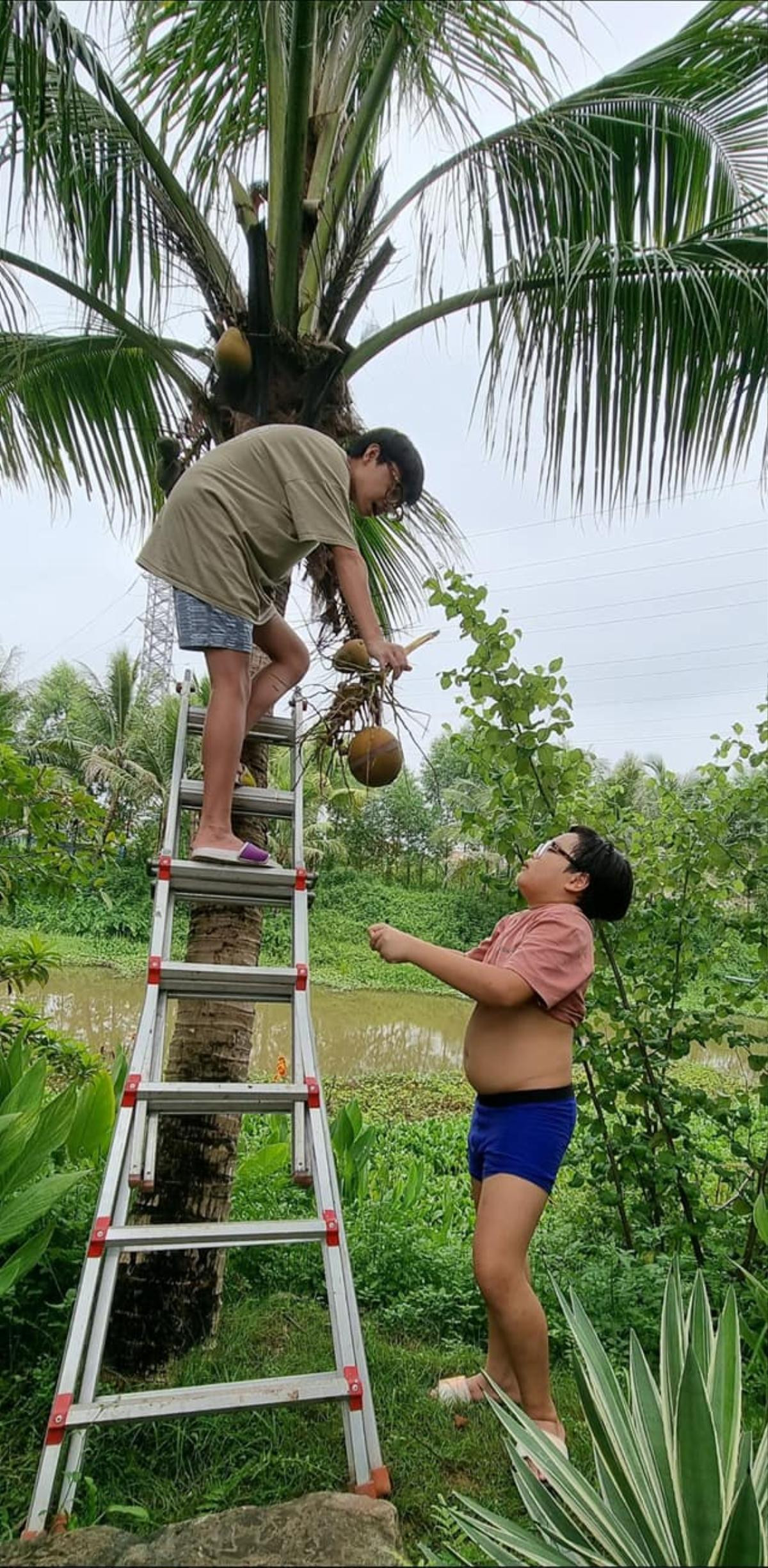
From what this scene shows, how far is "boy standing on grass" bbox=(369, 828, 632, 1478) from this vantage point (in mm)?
2174

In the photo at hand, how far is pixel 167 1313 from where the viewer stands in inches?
106

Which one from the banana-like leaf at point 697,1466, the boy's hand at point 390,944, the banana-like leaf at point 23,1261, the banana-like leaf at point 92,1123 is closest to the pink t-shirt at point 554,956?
the boy's hand at point 390,944

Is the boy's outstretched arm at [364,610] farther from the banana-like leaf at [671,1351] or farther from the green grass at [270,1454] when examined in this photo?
the green grass at [270,1454]

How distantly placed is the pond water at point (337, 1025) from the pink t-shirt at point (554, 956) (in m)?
7.12

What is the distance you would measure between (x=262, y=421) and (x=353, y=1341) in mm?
2711

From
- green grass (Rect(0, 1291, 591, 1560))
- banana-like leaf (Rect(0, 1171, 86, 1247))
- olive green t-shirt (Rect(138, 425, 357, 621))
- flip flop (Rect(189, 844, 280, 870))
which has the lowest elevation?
green grass (Rect(0, 1291, 591, 1560))

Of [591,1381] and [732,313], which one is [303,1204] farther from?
[732,313]

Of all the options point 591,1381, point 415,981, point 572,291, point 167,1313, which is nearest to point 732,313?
point 572,291

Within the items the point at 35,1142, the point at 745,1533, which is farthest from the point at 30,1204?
the point at 745,1533

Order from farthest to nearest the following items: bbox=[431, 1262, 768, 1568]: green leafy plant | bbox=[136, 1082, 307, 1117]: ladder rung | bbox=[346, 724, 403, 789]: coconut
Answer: bbox=[346, 724, 403, 789]: coconut, bbox=[136, 1082, 307, 1117]: ladder rung, bbox=[431, 1262, 768, 1568]: green leafy plant

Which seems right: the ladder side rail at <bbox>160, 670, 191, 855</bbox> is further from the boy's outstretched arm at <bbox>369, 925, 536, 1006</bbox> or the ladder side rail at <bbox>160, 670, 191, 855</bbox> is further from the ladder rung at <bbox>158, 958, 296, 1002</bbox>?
the boy's outstretched arm at <bbox>369, 925, 536, 1006</bbox>

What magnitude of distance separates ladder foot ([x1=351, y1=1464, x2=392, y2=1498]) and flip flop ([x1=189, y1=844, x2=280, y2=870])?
4.68ft

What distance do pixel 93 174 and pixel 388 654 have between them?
2.18 metres

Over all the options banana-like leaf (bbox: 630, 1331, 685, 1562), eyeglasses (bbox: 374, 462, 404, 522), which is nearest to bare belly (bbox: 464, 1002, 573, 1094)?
banana-like leaf (bbox: 630, 1331, 685, 1562)
